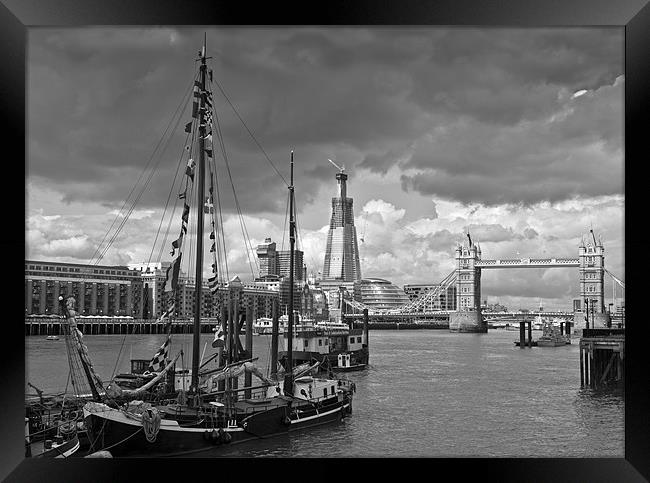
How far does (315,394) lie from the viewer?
10.6 metres

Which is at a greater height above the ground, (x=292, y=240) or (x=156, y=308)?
(x=292, y=240)

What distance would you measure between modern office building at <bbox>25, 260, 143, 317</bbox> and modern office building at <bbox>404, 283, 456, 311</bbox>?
1079 inches

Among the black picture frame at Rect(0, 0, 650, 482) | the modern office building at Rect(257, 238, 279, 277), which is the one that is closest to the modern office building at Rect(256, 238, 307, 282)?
the modern office building at Rect(257, 238, 279, 277)

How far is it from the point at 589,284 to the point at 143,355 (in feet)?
81.9

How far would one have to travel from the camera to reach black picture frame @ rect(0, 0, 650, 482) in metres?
5.22

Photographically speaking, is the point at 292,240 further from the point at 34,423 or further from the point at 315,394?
the point at 34,423

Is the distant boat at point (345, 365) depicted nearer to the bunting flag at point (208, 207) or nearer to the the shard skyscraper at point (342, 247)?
the the shard skyscraper at point (342, 247)

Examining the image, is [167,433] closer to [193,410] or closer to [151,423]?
[151,423]

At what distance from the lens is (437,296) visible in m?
57.1

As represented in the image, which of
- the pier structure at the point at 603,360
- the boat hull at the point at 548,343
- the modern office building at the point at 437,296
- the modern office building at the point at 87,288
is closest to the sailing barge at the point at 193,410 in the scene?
the pier structure at the point at 603,360

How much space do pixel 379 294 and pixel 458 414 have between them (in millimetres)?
36967

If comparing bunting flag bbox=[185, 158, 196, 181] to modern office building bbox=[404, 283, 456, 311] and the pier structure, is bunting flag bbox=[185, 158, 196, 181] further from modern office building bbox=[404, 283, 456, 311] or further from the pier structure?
modern office building bbox=[404, 283, 456, 311]

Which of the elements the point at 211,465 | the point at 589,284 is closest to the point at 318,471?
the point at 211,465
